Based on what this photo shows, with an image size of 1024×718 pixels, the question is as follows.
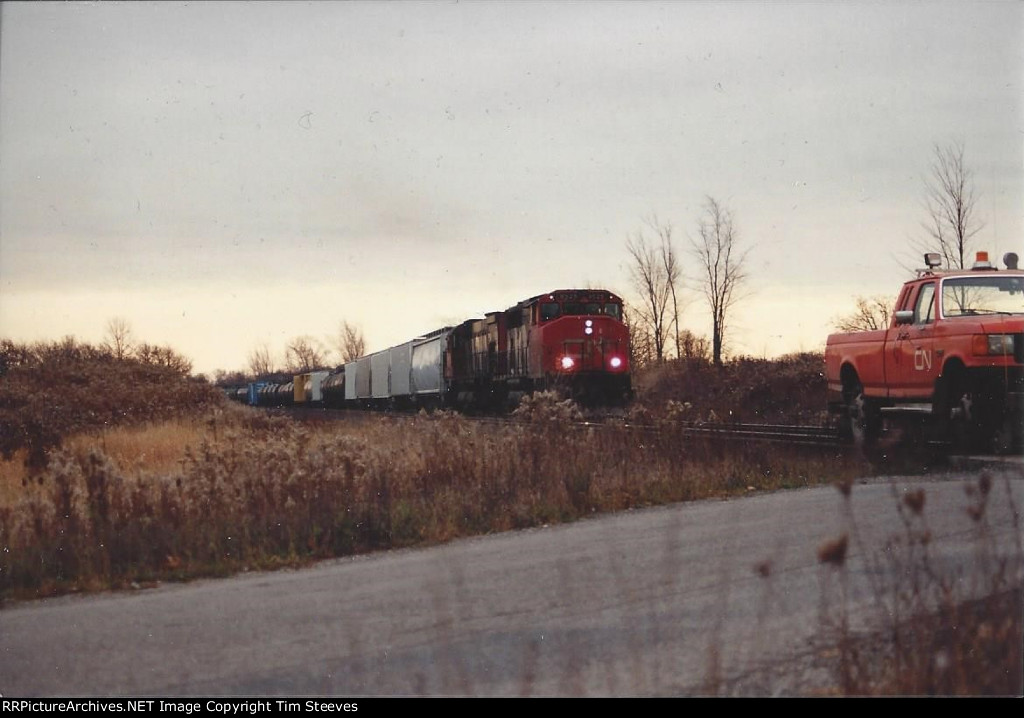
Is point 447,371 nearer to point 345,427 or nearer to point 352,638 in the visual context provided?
point 345,427

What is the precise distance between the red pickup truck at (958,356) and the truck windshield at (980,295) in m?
0.01

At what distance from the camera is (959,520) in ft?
27.9

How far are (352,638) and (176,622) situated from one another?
1.59m

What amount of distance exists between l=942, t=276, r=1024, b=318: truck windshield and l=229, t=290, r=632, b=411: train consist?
42.2 feet

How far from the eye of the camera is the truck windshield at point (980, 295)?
13.6 m

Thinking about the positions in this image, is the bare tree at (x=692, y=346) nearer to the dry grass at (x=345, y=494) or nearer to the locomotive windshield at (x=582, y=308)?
the locomotive windshield at (x=582, y=308)

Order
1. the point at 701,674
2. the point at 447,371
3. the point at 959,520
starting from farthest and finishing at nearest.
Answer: the point at 447,371 < the point at 959,520 < the point at 701,674

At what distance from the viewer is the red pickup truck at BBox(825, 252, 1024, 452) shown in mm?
13070

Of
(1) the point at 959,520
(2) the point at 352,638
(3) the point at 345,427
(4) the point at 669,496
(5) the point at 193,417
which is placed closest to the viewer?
(2) the point at 352,638

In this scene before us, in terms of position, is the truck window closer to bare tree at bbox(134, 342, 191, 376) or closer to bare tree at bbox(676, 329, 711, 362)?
bare tree at bbox(676, 329, 711, 362)

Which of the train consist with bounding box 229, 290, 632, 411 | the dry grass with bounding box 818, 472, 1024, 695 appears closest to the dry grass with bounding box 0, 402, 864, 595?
the dry grass with bounding box 818, 472, 1024, 695

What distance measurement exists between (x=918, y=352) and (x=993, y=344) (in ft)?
4.34

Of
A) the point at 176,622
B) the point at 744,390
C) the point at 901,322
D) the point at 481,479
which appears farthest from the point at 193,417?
the point at 176,622

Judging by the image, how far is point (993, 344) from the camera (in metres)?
13.0
